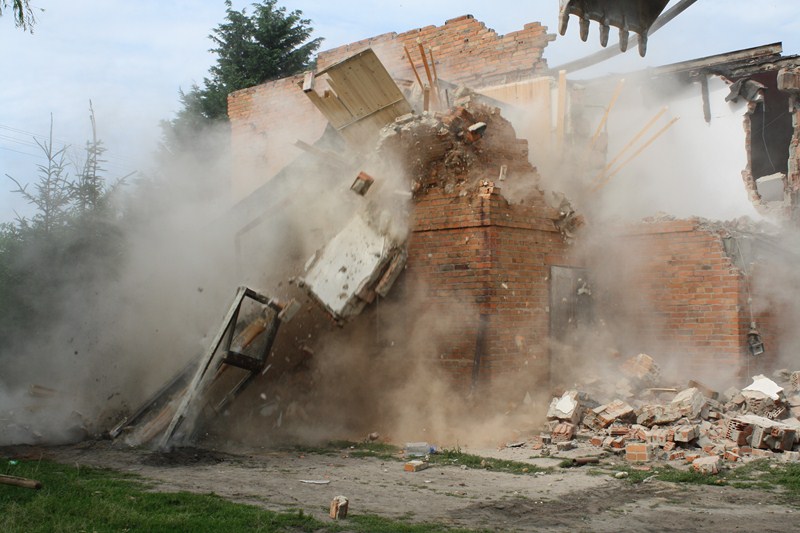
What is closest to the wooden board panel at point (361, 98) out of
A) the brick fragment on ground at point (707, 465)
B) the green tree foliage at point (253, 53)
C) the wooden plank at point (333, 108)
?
the wooden plank at point (333, 108)

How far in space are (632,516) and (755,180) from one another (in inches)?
411

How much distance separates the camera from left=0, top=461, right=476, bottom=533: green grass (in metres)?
5.05

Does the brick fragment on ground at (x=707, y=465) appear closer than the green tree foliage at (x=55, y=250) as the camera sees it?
Yes

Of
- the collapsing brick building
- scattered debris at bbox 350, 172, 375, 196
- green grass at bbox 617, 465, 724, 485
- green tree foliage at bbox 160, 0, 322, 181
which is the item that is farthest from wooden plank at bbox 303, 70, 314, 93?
green tree foliage at bbox 160, 0, 322, 181

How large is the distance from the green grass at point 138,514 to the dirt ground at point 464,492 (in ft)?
0.89

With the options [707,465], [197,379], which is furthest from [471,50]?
[707,465]

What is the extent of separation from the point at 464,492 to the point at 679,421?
3.25 meters

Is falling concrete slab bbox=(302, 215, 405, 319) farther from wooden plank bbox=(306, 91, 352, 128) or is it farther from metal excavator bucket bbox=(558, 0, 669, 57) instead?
A: metal excavator bucket bbox=(558, 0, 669, 57)

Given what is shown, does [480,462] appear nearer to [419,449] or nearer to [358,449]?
[419,449]

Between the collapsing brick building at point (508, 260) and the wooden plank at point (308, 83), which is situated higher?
the wooden plank at point (308, 83)

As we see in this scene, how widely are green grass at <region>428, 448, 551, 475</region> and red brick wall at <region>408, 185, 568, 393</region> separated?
1.29 meters

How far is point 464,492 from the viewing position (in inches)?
251

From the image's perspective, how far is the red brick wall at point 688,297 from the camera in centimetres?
1006

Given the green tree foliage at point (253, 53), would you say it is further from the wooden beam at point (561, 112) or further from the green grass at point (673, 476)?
the green grass at point (673, 476)
